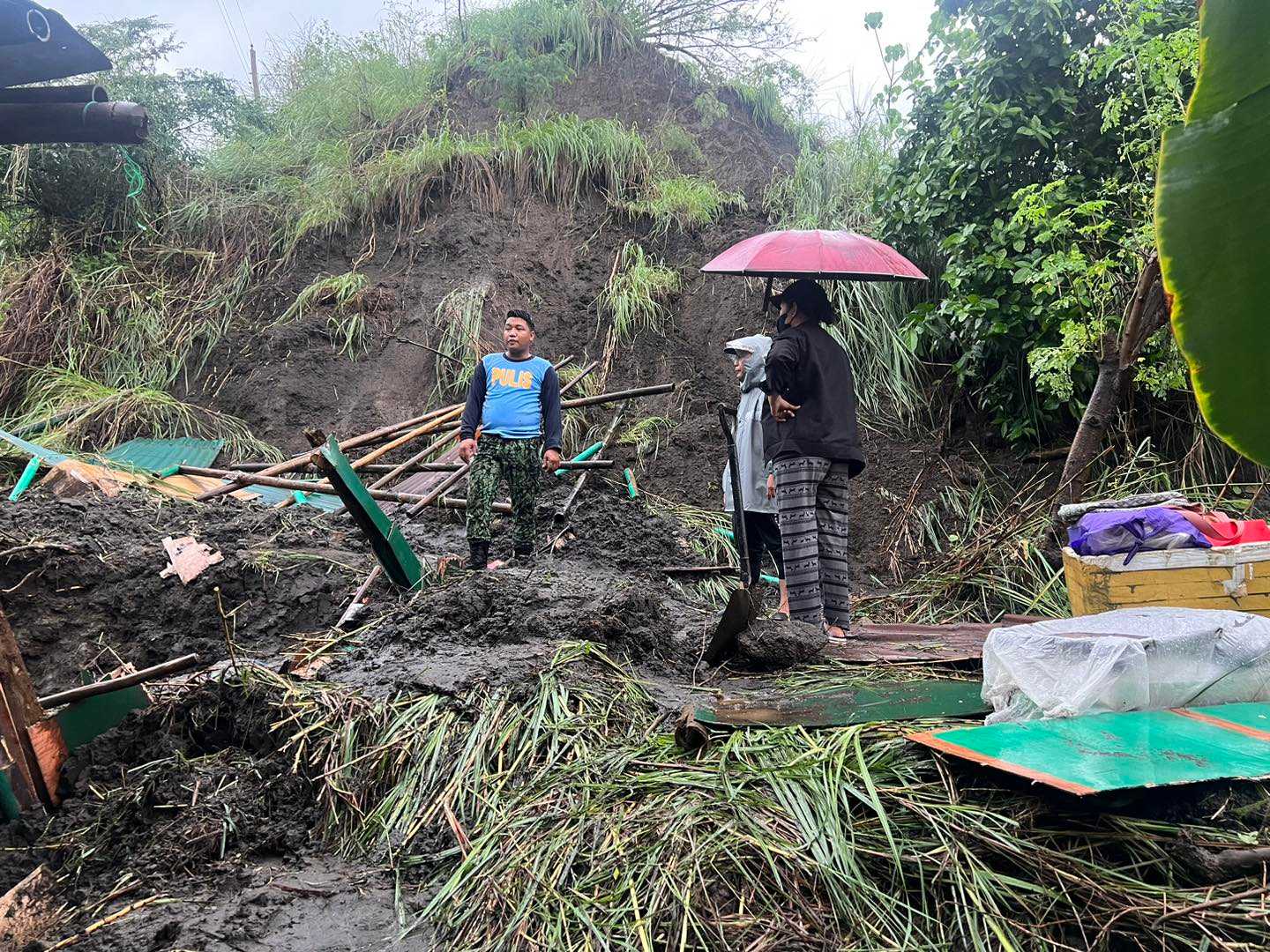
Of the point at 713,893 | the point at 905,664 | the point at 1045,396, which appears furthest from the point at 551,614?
the point at 1045,396

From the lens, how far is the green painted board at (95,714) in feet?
10.7

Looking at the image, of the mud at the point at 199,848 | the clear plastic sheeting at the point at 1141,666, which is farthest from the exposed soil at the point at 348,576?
the clear plastic sheeting at the point at 1141,666

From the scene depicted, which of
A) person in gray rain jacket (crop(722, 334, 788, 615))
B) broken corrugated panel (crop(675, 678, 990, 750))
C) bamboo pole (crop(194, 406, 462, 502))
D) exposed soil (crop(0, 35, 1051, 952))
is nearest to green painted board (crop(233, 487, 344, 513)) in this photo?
bamboo pole (crop(194, 406, 462, 502))

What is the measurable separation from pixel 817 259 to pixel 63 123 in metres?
3.21

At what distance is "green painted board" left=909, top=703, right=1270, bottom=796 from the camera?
2.25 m

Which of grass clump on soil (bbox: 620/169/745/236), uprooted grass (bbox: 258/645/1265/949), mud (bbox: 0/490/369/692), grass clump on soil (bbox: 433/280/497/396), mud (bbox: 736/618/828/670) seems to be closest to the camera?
uprooted grass (bbox: 258/645/1265/949)

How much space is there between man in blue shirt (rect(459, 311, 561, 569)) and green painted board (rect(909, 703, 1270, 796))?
3824 millimetres

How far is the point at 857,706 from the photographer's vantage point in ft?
10.8

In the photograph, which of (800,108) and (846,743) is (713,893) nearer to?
(846,743)

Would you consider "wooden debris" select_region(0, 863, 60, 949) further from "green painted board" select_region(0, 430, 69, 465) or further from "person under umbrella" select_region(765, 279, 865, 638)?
"green painted board" select_region(0, 430, 69, 465)

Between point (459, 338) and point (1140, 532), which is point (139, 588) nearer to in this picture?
point (1140, 532)

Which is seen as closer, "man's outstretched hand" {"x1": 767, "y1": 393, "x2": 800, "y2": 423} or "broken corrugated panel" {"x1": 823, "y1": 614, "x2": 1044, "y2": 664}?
"broken corrugated panel" {"x1": 823, "y1": 614, "x2": 1044, "y2": 664}

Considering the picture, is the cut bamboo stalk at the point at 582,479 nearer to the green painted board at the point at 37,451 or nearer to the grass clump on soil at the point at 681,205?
the grass clump on soil at the point at 681,205

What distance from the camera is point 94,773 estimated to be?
127 inches
